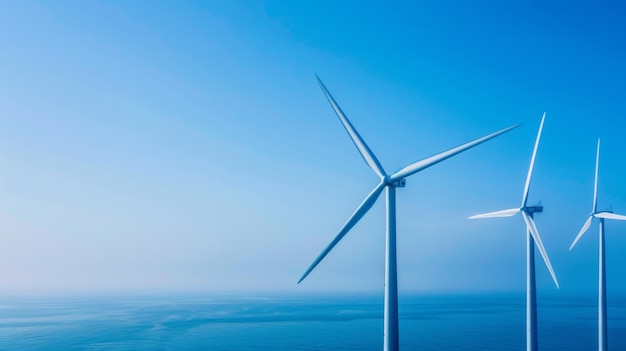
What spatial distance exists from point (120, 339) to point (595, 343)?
8491 centimetres

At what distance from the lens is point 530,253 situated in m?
36.8

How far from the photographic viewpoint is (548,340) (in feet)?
318

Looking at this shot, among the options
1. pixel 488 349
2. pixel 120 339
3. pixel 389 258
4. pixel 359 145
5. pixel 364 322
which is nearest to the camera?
pixel 389 258

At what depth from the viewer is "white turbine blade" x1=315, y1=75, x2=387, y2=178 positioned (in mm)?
27344

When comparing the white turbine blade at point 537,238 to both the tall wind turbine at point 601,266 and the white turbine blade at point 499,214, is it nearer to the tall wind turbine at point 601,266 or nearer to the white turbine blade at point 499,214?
the white turbine blade at point 499,214

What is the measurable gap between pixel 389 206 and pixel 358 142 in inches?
194

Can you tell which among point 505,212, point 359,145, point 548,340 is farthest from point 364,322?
point 359,145

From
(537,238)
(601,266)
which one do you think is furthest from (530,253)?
(601,266)

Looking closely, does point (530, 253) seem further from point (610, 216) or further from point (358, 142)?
point (358, 142)

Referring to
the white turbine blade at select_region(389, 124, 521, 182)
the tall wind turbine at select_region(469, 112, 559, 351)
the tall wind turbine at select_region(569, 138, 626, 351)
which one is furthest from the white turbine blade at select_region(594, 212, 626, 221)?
the white turbine blade at select_region(389, 124, 521, 182)

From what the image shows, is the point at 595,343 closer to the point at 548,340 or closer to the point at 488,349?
the point at 548,340

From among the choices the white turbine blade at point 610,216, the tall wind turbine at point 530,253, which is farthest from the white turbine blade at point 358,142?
the white turbine blade at point 610,216

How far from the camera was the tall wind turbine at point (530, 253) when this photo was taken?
113 ft

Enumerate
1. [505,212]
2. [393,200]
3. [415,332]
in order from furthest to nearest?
[415,332] < [505,212] < [393,200]
